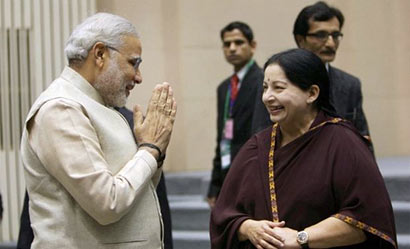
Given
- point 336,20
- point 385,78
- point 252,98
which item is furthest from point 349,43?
point 336,20

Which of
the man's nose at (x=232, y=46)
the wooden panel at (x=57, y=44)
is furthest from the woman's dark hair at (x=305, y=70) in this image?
the wooden panel at (x=57, y=44)

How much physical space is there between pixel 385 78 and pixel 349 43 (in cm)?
51

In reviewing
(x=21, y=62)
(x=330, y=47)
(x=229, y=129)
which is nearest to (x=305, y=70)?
(x=330, y=47)

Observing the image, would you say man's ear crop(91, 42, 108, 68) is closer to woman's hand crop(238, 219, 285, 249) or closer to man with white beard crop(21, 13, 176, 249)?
man with white beard crop(21, 13, 176, 249)

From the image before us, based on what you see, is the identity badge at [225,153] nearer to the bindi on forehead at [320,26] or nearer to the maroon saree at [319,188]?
the bindi on forehead at [320,26]

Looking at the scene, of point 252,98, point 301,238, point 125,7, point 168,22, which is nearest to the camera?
point 301,238

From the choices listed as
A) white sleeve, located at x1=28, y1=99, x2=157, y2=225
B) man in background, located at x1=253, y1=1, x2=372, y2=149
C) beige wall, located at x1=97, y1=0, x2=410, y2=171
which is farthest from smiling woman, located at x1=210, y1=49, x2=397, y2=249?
beige wall, located at x1=97, y1=0, x2=410, y2=171

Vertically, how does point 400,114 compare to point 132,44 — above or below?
below

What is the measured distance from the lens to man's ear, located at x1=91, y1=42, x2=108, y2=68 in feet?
11.1

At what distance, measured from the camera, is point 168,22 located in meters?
8.77

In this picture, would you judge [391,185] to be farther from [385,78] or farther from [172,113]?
[172,113]

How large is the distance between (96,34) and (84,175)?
57cm

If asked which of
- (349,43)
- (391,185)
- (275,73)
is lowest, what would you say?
(391,185)

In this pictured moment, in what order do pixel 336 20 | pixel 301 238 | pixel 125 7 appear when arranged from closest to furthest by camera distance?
pixel 301 238 < pixel 336 20 < pixel 125 7
